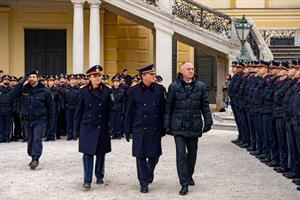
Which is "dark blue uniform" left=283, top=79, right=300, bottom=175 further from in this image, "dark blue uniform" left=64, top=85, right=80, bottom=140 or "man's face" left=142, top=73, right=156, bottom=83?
"dark blue uniform" left=64, top=85, right=80, bottom=140

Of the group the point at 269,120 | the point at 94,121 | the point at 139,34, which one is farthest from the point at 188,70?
A: the point at 139,34

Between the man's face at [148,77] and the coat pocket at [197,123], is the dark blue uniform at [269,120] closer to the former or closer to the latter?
the coat pocket at [197,123]

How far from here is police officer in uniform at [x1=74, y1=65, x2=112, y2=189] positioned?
9664mm

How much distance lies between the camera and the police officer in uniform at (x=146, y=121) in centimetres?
947

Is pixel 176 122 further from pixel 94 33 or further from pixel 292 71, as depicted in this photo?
pixel 94 33

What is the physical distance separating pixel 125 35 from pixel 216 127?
7.86 m

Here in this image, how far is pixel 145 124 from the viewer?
956 centimetres

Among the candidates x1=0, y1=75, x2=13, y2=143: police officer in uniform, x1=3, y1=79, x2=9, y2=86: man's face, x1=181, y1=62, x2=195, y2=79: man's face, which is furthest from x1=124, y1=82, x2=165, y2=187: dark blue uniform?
x1=3, y1=79, x2=9, y2=86: man's face

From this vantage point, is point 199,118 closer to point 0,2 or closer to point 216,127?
point 216,127

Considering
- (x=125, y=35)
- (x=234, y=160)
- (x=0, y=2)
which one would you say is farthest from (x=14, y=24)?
Result: (x=234, y=160)

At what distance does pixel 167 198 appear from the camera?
8891mm

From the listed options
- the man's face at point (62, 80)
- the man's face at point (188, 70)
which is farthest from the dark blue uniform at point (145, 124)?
the man's face at point (62, 80)

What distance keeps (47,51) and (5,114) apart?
363 inches

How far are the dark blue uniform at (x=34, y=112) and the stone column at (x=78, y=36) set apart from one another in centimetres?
923
